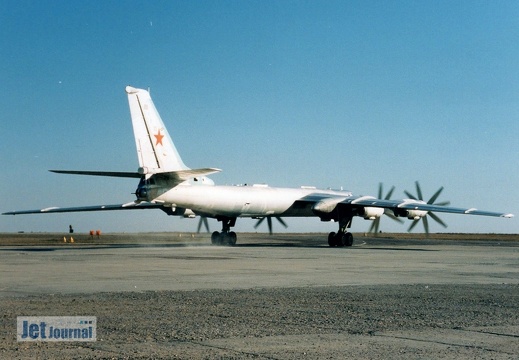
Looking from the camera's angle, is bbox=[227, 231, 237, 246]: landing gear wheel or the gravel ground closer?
the gravel ground

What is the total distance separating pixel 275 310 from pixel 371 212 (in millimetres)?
32294

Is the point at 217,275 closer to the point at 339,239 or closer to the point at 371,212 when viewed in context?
the point at 339,239

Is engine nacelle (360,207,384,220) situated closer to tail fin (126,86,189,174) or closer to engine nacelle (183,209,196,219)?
engine nacelle (183,209,196,219)

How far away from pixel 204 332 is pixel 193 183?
27262 millimetres

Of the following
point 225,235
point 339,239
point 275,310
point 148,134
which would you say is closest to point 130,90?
point 148,134

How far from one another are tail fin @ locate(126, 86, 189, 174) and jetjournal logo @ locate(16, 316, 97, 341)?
22.9 meters

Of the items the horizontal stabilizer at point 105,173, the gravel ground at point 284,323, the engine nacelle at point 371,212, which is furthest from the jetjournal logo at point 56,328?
the engine nacelle at point 371,212

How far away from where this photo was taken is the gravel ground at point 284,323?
6.88 metres

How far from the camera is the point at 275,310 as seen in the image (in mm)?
10039

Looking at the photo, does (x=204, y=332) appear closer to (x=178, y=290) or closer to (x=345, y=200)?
(x=178, y=290)

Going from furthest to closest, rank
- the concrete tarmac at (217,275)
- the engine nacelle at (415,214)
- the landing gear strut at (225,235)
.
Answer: the landing gear strut at (225,235), the engine nacelle at (415,214), the concrete tarmac at (217,275)

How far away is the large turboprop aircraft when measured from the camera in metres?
31.6

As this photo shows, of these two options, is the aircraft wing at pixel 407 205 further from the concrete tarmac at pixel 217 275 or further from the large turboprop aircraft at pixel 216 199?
the concrete tarmac at pixel 217 275

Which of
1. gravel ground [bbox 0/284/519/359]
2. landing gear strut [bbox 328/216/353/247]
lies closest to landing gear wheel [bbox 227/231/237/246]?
landing gear strut [bbox 328/216/353/247]
